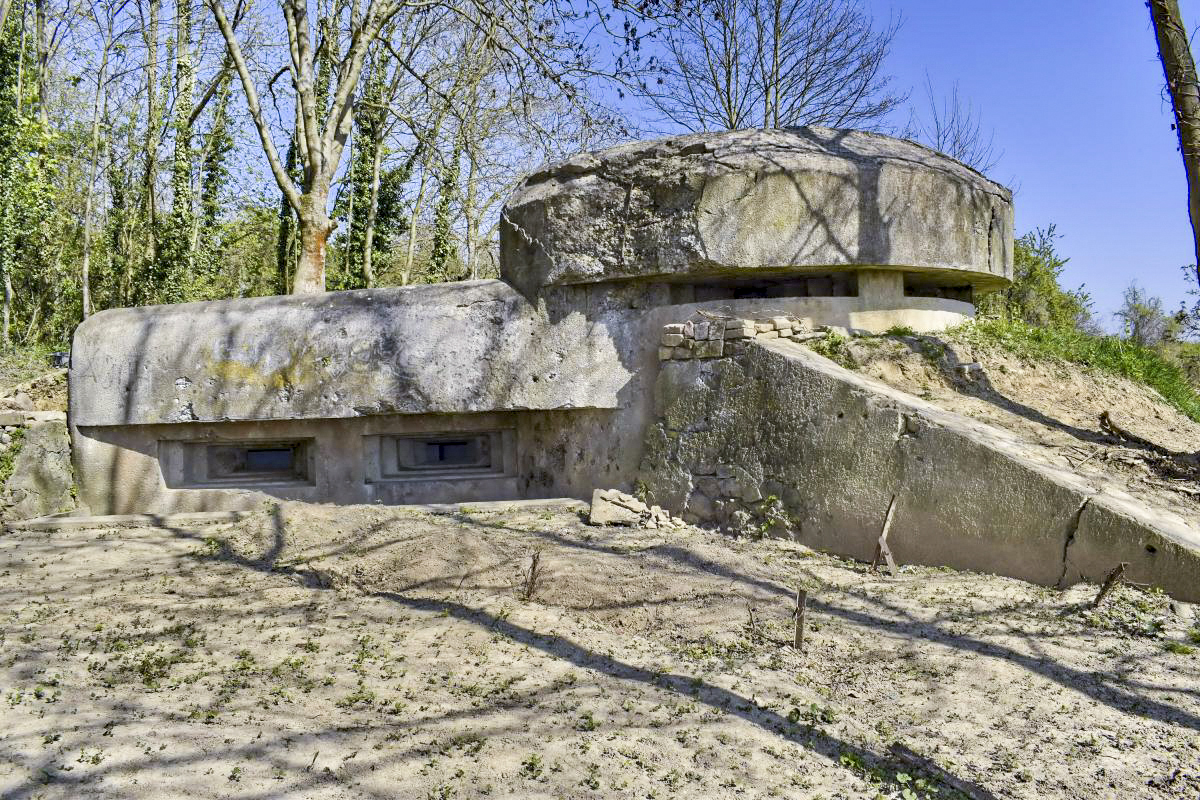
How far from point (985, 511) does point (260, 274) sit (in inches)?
750

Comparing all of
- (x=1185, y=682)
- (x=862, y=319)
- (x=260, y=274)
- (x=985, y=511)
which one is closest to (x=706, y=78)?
(x=260, y=274)

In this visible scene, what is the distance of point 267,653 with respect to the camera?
3.33 metres

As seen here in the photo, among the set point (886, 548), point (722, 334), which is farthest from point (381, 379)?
point (886, 548)

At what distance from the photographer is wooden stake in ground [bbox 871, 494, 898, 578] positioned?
13.8 ft

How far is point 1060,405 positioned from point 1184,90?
190 cm

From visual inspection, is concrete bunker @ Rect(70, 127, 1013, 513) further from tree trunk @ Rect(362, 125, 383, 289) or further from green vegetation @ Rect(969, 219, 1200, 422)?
tree trunk @ Rect(362, 125, 383, 289)

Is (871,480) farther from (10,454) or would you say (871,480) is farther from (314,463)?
(10,454)

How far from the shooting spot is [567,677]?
10.2 feet

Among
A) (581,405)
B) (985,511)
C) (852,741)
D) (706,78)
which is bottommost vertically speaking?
(852,741)

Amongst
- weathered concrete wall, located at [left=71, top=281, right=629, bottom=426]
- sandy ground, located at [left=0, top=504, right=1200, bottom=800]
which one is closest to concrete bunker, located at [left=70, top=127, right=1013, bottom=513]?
weathered concrete wall, located at [left=71, top=281, right=629, bottom=426]

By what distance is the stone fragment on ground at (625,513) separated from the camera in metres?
5.24

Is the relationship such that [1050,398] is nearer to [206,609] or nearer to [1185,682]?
[1185,682]

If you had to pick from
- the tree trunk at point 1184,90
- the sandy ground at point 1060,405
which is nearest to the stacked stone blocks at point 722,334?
the sandy ground at point 1060,405

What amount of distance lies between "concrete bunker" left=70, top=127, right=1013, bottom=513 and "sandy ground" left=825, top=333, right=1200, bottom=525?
1.43 ft
